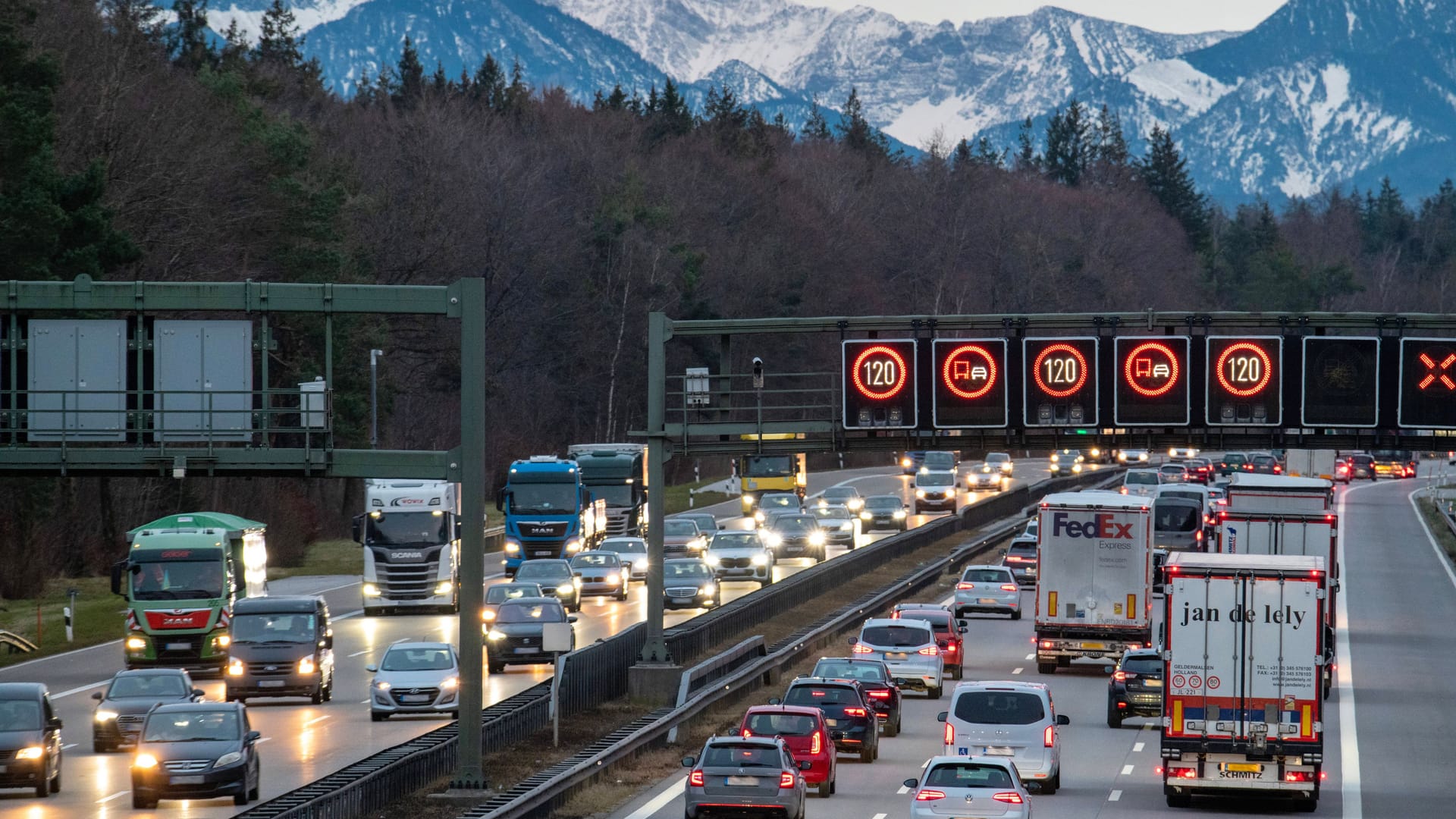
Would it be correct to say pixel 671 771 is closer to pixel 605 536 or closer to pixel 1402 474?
pixel 605 536

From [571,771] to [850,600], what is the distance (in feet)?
105

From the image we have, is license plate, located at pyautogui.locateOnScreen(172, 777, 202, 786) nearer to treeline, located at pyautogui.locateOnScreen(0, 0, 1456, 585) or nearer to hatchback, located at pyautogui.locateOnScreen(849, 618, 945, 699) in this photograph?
hatchback, located at pyautogui.locateOnScreen(849, 618, 945, 699)

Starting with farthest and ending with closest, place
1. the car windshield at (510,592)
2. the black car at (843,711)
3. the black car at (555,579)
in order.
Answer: the black car at (555,579) < the car windshield at (510,592) < the black car at (843,711)

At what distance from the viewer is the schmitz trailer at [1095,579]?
43500 mm

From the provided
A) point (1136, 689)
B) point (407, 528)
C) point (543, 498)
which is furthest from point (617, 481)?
point (1136, 689)

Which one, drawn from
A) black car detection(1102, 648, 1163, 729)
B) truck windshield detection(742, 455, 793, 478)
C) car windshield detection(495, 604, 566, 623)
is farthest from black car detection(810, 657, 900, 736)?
truck windshield detection(742, 455, 793, 478)

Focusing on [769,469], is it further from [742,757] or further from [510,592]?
[742,757]

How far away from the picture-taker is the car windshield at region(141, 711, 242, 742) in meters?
27.3

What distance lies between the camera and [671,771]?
3177cm

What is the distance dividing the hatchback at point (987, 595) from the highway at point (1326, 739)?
58 cm

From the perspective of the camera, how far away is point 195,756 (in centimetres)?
2692

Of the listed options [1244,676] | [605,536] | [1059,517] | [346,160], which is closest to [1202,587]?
[1244,676]

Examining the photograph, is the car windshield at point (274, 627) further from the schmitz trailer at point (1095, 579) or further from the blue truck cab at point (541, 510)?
the blue truck cab at point (541, 510)

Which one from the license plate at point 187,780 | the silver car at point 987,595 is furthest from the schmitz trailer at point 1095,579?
the license plate at point 187,780
